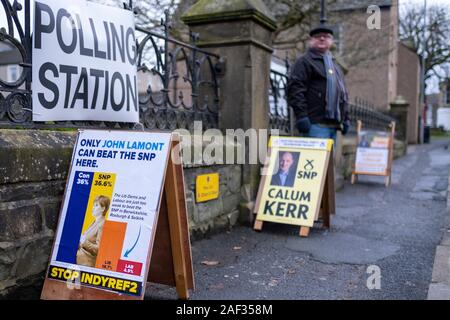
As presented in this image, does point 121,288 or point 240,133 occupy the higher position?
point 240,133

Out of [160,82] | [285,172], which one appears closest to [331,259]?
[285,172]

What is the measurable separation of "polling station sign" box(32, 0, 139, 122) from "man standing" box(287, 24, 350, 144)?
7.34ft

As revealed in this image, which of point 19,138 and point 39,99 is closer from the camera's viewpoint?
point 19,138

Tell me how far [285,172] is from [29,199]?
9.98ft

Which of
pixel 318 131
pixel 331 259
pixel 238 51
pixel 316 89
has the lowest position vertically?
pixel 331 259

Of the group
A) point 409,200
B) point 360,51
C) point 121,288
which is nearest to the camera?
point 121,288

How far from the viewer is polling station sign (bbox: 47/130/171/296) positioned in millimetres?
2748

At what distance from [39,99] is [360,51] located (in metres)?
13.4

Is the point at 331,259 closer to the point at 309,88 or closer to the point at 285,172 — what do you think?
the point at 285,172

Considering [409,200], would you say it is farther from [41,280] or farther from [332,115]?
[41,280]

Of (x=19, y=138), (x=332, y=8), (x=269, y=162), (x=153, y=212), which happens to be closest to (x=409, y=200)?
(x=269, y=162)

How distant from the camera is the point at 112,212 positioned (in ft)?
9.39

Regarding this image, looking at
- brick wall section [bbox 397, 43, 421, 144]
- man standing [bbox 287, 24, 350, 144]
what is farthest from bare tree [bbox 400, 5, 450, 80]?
man standing [bbox 287, 24, 350, 144]
